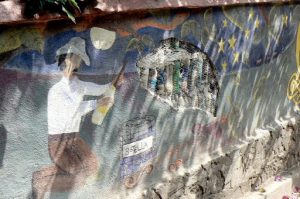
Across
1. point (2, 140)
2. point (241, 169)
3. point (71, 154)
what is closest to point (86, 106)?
point (71, 154)

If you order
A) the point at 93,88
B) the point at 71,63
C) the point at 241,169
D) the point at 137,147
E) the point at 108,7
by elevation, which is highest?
the point at 108,7

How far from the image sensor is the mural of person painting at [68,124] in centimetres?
309

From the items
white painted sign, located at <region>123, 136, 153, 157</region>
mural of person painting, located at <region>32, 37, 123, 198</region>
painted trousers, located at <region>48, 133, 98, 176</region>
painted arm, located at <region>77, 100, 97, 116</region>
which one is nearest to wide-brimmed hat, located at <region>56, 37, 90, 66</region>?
mural of person painting, located at <region>32, 37, 123, 198</region>

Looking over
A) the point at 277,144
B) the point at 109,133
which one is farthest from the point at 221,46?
the point at 277,144

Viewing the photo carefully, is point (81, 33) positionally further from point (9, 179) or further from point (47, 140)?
point (9, 179)

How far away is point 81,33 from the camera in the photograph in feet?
10.3

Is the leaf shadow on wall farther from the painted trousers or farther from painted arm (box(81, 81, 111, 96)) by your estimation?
painted arm (box(81, 81, 111, 96))

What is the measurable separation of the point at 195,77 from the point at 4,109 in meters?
1.92

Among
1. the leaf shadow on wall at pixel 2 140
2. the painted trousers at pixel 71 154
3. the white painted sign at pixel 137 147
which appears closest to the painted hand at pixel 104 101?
the painted trousers at pixel 71 154

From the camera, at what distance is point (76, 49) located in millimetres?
3141

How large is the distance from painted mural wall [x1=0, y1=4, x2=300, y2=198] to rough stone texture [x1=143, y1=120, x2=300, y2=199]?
10 cm

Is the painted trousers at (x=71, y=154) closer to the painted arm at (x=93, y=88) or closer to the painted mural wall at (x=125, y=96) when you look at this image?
the painted mural wall at (x=125, y=96)

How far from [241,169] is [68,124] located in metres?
2.62

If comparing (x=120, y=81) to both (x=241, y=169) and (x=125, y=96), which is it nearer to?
(x=125, y=96)
